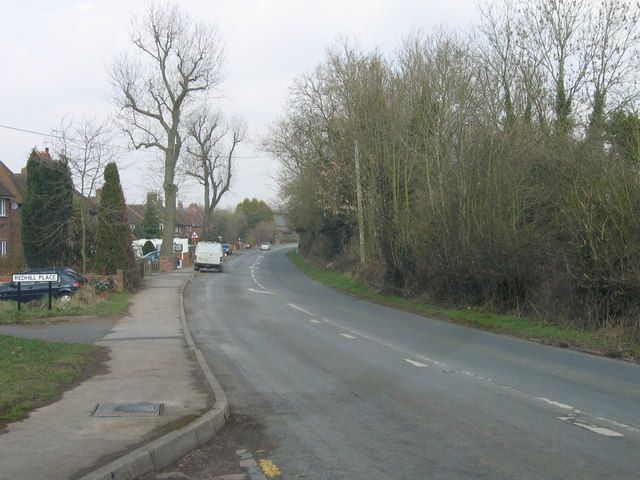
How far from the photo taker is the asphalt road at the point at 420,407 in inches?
242

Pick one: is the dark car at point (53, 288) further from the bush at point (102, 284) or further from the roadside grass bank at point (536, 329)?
the roadside grass bank at point (536, 329)

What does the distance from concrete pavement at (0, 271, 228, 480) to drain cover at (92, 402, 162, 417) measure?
4cm

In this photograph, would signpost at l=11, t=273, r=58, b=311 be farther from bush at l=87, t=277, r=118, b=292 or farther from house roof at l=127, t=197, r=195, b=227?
house roof at l=127, t=197, r=195, b=227

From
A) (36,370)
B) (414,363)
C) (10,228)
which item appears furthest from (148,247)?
(36,370)

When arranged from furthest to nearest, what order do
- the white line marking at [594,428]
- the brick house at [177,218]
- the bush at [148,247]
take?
the brick house at [177,218] < the bush at [148,247] < the white line marking at [594,428]

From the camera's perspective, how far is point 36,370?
10062 mm

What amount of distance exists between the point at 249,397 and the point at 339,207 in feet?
105

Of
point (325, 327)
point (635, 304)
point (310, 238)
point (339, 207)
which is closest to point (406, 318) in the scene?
point (325, 327)

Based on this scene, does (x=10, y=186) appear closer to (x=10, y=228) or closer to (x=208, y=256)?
(x=10, y=228)

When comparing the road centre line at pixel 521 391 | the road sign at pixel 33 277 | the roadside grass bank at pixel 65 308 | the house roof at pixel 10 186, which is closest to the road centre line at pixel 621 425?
the road centre line at pixel 521 391

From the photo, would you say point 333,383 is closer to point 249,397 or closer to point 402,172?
point 249,397

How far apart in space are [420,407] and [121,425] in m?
3.70

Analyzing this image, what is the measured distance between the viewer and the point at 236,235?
126 m

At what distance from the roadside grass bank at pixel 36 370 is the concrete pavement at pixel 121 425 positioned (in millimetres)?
234
